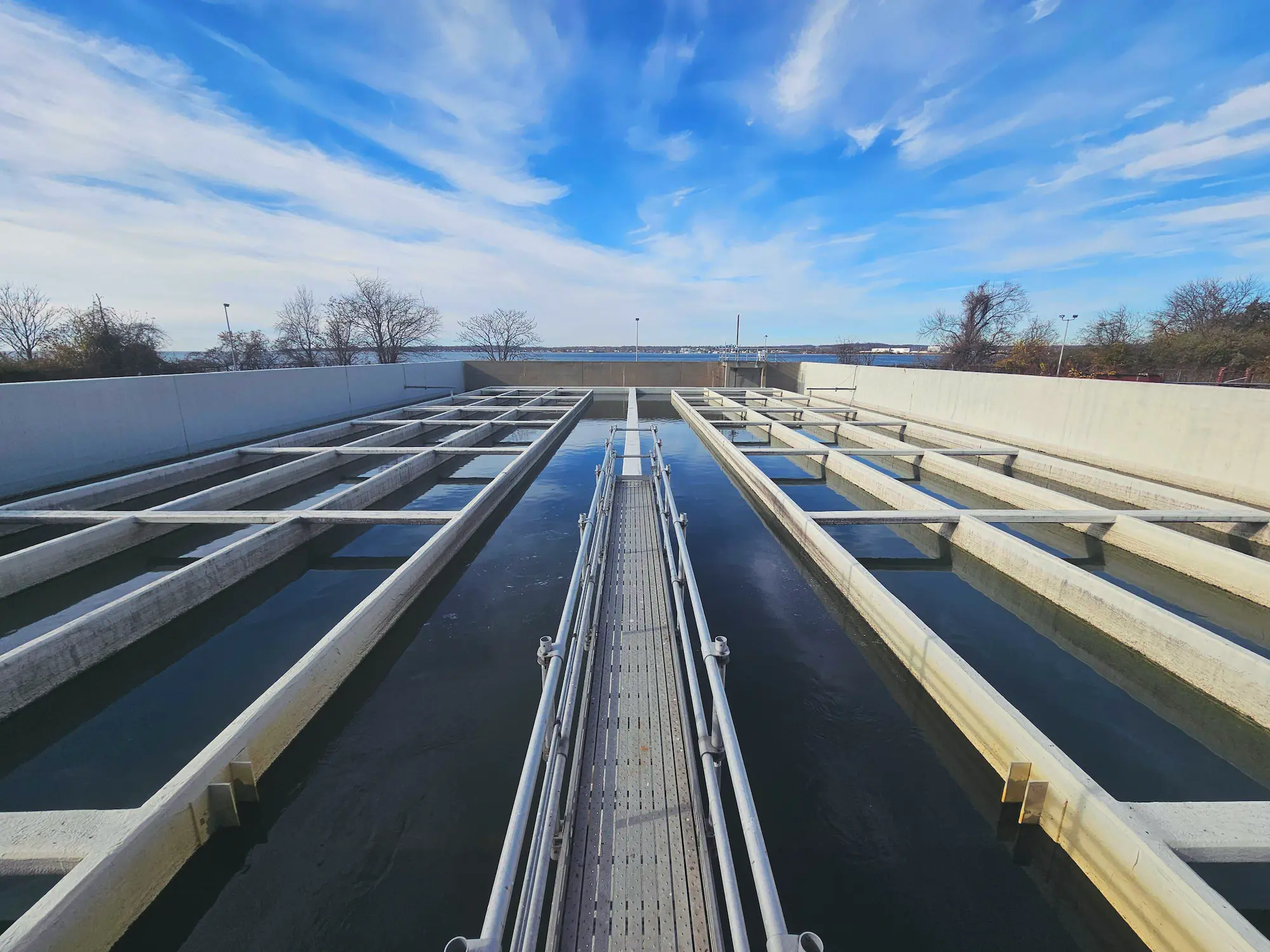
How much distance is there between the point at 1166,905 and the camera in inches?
94.6

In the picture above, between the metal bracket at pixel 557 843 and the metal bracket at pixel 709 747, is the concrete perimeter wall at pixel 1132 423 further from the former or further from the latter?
the metal bracket at pixel 557 843

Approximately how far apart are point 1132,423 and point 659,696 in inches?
496

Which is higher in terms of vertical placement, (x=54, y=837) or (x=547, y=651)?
(x=547, y=651)

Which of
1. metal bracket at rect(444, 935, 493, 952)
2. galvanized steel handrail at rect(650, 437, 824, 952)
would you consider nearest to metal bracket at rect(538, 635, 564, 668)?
galvanized steel handrail at rect(650, 437, 824, 952)

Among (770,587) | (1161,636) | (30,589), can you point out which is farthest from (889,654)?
(30,589)

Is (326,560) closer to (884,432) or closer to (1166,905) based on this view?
(1166,905)

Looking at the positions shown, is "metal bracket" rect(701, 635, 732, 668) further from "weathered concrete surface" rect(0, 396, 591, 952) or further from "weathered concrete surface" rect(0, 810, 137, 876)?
"weathered concrete surface" rect(0, 810, 137, 876)

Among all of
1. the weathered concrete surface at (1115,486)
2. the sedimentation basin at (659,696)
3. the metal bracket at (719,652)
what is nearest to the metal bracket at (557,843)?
the sedimentation basin at (659,696)

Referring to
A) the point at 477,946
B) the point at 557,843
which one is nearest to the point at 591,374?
the point at 557,843

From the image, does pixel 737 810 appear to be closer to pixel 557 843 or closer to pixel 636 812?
pixel 636 812

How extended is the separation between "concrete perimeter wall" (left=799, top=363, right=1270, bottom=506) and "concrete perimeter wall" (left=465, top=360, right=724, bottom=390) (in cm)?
1562

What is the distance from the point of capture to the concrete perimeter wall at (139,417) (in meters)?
8.62

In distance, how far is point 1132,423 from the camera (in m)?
10.6

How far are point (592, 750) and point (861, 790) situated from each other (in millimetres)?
1884
